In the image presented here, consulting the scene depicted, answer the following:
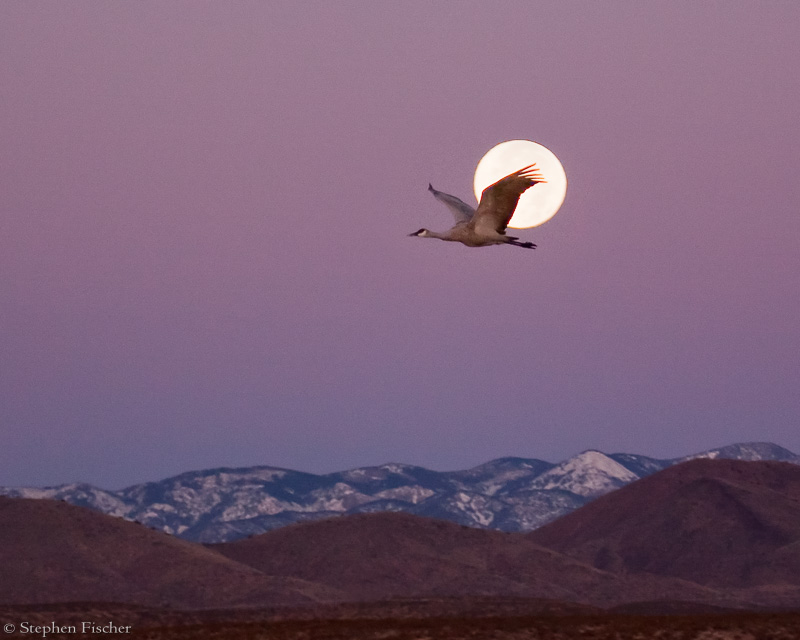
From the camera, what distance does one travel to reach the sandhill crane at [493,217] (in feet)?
90.6

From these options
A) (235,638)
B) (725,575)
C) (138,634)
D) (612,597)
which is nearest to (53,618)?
(138,634)

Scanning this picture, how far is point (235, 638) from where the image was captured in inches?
1652

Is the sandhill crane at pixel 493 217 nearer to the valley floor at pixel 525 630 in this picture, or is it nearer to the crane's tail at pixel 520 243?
the crane's tail at pixel 520 243

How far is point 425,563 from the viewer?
9169cm

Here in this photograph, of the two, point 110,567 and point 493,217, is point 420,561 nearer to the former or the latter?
point 110,567

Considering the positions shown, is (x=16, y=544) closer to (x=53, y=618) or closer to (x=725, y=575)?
(x=53, y=618)

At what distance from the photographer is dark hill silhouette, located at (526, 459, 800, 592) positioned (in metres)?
101

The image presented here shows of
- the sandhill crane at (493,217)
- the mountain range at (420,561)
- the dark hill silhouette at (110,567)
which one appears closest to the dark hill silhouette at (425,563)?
the mountain range at (420,561)

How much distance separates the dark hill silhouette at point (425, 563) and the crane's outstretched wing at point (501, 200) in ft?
185

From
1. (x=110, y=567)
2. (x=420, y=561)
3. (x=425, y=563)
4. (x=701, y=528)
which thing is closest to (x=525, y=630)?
(x=425, y=563)

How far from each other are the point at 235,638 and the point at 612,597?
49.1 meters

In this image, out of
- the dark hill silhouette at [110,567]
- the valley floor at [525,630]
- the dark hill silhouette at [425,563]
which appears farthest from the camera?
the dark hill silhouette at [425,563]

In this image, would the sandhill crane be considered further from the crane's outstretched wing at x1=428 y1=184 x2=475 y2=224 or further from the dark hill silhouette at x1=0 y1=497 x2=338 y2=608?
the dark hill silhouette at x1=0 y1=497 x2=338 y2=608

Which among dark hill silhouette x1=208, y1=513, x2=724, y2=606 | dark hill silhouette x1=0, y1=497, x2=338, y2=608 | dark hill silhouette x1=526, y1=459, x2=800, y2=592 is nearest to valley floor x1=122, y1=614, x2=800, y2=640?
dark hill silhouette x1=0, y1=497, x2=338, y2=608
